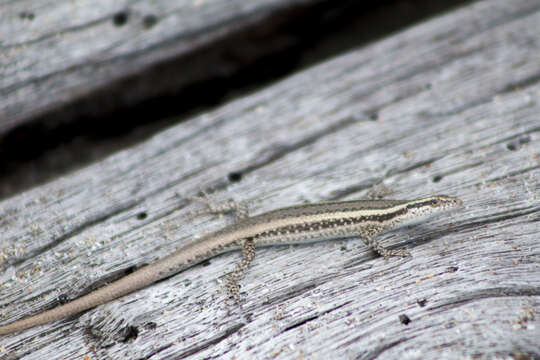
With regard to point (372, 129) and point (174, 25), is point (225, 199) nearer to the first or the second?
point (372, 129)

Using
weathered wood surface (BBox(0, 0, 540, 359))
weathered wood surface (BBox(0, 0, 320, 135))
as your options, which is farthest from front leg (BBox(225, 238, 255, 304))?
weathered wood surface (BBox(0, 0, 320, 135))

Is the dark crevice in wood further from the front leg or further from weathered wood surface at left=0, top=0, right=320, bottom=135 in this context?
the front leg

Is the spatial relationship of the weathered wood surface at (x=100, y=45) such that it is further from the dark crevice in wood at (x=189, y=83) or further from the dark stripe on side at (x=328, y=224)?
the dark stripe on side at (x=328, y=224)

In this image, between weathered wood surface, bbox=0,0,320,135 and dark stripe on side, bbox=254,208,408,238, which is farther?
weathered wood surface, bbox=0,0,320,135

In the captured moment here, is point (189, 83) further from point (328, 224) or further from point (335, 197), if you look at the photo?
point (328, 224)

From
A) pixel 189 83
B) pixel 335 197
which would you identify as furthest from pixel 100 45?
pixel 335 197

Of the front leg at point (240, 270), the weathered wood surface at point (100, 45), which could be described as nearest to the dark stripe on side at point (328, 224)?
the front leg at point (240, 270)

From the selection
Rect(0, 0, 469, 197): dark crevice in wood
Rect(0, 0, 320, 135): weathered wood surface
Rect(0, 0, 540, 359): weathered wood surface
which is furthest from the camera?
Rect(0, 0, 469, 197): dark crevice in wood
